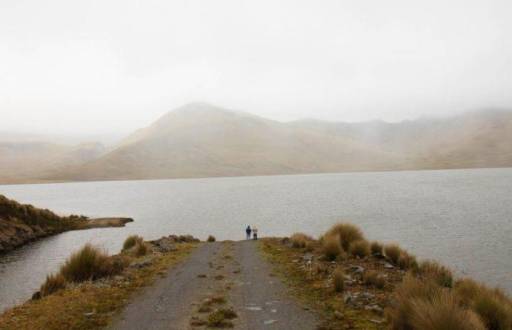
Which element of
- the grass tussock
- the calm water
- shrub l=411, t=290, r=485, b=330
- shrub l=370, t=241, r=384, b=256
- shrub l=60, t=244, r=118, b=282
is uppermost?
shrub l=411, t=290, r=485, b=330

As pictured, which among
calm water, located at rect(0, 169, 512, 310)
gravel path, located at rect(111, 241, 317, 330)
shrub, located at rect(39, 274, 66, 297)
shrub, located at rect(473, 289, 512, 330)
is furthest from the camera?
calm water, located at rect(0, 169, 512, 310)

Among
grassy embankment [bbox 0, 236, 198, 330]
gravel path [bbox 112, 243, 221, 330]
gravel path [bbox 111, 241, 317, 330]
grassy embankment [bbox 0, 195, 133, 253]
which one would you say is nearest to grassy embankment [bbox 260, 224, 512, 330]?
gravel path [bbox 111, 241, 317, 330]

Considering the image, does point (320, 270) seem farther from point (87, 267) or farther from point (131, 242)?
point (131, 242)

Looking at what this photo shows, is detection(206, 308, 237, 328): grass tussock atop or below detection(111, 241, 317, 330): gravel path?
atop

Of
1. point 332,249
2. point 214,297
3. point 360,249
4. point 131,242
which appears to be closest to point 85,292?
point 214,297

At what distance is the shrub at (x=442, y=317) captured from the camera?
6.03 metres

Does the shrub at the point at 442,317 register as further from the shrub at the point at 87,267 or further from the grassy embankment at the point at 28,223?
the grassy embankment at the point at 28,223

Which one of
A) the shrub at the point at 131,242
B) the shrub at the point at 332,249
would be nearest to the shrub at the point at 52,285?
the shrub at the point at 332,249

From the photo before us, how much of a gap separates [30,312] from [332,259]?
36.8 feet

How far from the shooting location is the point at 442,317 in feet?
20.2

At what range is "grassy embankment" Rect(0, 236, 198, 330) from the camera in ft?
28.6

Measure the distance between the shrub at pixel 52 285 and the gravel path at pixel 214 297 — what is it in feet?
10.0

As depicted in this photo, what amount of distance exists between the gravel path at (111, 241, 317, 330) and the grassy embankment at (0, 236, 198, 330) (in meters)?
0.70

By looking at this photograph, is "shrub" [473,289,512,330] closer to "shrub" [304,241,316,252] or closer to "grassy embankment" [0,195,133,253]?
"shrub" [304,241,316,252]
